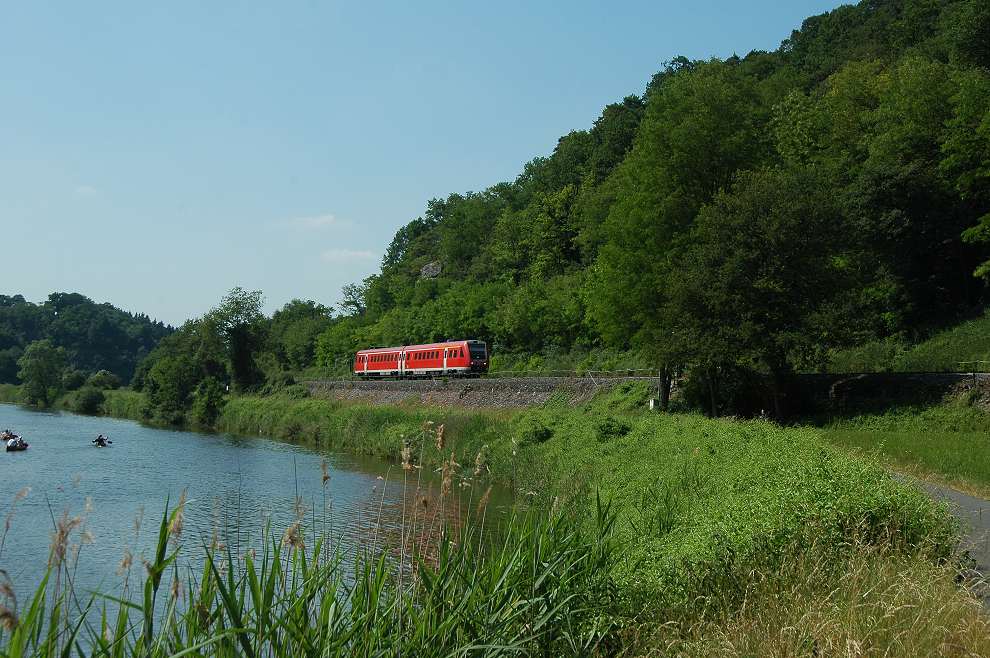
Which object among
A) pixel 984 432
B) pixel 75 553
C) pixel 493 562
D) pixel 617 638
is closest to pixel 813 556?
pixel 617 638

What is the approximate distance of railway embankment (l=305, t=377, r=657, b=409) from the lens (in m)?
36.0

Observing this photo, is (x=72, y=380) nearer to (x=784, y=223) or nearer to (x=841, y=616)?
(x=784, y=223)

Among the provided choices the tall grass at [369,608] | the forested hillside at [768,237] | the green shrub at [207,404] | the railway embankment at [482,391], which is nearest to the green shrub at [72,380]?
the forested hillside at [768,237]

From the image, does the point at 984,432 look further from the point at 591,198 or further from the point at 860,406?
the point at 591,198

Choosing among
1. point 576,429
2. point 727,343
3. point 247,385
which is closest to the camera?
point 727,343

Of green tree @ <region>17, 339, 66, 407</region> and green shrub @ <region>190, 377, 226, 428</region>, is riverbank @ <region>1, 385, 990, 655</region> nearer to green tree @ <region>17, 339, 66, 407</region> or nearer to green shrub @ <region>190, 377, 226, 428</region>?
green shrub @ <region>190, 377, 226, 428</region>

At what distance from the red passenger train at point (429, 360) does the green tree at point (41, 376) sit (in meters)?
35.7

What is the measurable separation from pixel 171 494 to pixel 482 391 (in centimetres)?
2095

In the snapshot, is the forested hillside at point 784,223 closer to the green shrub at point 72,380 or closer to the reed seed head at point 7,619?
the reed seed head at point 7,619

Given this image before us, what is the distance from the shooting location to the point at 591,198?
60.8 metres

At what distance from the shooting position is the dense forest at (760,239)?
2558 centimetres

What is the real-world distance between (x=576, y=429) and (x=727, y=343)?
521 centimetres

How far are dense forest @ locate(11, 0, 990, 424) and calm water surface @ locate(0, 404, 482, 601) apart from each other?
35.1ft

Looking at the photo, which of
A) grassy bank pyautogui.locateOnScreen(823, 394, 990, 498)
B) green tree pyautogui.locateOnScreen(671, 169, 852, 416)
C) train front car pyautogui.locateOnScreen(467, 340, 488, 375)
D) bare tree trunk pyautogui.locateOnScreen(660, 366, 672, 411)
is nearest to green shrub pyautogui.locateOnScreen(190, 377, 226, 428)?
train front car pyautogui.locateOnScreen(467, 340, 488, 375)
